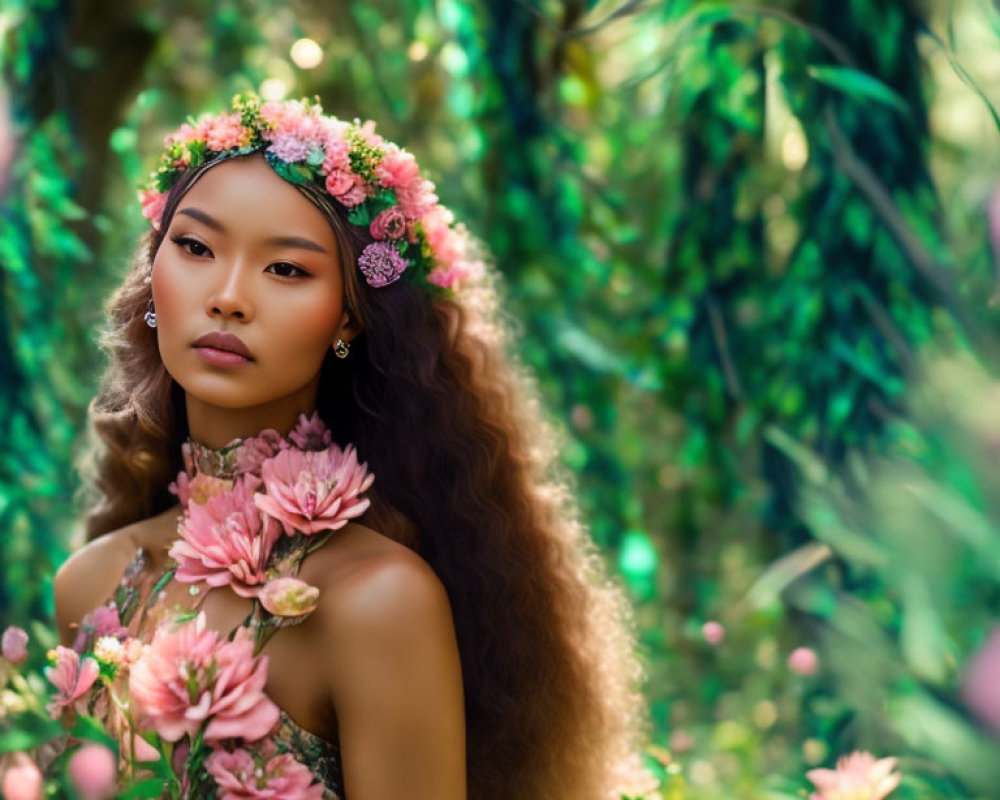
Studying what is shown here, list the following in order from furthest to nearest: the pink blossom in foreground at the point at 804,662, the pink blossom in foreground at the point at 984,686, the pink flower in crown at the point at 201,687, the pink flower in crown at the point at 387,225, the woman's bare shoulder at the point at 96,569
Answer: the pink blossom in foreground at the point at 804,662 → the pink blossom in foreground at the point at 984,686 → the woman's bare shoulder at the point at 96,569 → the pink flower in crown at the point at 387,225 → the pink flower in crown at the point at 201,687

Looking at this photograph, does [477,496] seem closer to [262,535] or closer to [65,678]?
[262,535]

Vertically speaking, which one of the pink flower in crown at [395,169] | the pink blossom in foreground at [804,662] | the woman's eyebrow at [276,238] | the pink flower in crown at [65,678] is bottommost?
the pink blossom in foreground at [804,662]

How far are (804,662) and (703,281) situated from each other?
34.9 inches

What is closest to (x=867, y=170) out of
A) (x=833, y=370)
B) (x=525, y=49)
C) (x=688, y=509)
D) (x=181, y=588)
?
(x=833, y=370)

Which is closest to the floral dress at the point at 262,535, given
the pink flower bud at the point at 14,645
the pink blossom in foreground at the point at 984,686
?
the pink flower bud at the point at 14,645

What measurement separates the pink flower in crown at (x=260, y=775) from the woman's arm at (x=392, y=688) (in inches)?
2.1

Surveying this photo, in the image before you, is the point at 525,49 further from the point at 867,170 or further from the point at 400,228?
the point at 400,228

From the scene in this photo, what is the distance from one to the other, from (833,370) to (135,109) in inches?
70.8

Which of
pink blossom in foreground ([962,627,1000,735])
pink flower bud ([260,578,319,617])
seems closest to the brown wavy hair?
pink flower bud ([260,578,319,617])

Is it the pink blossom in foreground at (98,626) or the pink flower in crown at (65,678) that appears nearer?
the pink flower in crown at (65,678)

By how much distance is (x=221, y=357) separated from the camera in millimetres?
1562

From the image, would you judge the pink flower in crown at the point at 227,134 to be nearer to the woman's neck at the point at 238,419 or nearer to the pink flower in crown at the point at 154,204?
the pink flower in crown at the point at 154,204

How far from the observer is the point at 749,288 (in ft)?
9.60

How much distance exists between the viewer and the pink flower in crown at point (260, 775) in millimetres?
1443
